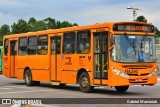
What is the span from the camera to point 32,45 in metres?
24.7

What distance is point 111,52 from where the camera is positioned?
1805cm

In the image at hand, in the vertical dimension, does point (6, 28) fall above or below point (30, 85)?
above

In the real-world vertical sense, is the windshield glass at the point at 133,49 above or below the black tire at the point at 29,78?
above

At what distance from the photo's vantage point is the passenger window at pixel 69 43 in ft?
67.9

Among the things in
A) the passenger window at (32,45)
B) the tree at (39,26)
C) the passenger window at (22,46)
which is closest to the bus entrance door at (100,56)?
the passenger window at (32,45)

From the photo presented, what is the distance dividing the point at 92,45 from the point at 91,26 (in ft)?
2.75

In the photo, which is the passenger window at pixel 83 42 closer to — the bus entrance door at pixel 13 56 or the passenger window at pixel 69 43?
the passenger window at pixel 69 43

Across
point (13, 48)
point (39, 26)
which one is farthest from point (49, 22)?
point (13, 48)

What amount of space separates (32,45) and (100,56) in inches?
269

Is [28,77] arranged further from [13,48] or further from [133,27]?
[133,27]

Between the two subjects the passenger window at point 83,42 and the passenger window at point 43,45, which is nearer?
the passenger window at point 83,42

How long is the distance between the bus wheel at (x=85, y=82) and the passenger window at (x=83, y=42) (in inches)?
39.5

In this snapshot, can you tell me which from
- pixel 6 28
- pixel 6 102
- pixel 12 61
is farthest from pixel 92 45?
pixel 6 28

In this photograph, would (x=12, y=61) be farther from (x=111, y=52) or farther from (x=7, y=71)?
(x=111, y=52)
